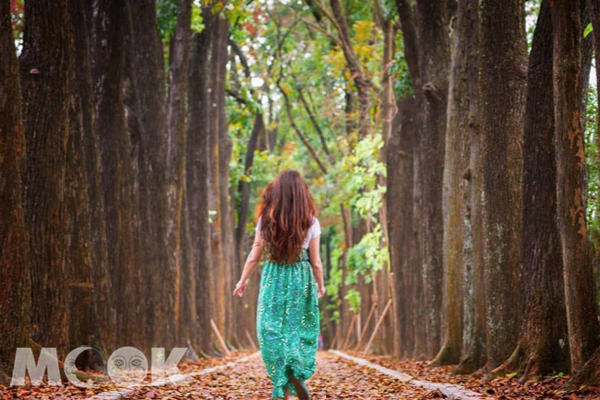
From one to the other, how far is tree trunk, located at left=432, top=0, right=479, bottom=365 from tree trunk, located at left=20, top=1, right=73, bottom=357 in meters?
5.85

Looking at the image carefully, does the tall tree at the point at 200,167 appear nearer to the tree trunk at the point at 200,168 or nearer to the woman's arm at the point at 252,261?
the tree trunk at the point at 200,168

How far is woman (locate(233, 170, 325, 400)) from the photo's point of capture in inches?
334

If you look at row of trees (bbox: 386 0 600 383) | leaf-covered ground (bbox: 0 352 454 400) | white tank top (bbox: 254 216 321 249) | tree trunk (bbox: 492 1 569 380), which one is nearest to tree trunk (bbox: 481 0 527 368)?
row of trees (bbox: 386 0 600 383)

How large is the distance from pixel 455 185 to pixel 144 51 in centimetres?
646

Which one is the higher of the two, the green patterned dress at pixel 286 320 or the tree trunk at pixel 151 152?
the tree trunk at pixel 151 152

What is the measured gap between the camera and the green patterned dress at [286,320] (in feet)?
27.9

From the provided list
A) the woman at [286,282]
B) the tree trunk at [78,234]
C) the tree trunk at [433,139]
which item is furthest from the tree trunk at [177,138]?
the woman at [286,282]

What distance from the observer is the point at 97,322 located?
12258mm

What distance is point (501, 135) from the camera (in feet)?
37.4

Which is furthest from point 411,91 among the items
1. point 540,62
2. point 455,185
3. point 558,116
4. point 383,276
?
point 558,116

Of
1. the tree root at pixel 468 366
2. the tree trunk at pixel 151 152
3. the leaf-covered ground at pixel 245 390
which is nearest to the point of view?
the leaf-covered ground at pixel 245 390

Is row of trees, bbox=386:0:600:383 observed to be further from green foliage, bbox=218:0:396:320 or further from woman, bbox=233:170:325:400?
green foliage, bbox=218:0:396:320

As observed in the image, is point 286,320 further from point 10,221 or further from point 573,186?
point 573,186

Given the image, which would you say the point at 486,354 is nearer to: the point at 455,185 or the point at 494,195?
the point at 494,195
